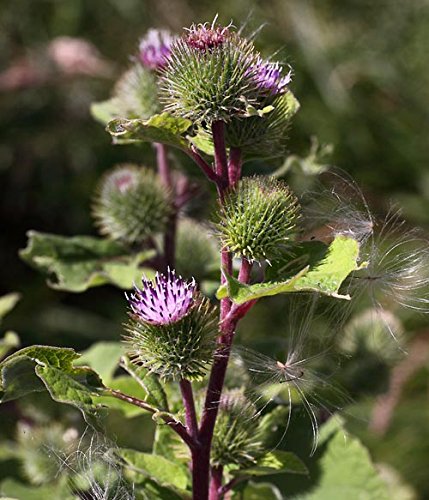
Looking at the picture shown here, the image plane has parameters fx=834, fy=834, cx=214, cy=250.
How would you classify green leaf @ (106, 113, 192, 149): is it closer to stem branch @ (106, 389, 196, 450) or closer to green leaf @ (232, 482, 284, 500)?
stem branch @ (106, 389, 196, 450)

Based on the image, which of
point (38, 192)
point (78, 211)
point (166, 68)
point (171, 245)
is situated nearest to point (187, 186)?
point (171, 245)

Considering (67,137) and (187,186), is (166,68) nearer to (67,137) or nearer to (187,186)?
(187,186)

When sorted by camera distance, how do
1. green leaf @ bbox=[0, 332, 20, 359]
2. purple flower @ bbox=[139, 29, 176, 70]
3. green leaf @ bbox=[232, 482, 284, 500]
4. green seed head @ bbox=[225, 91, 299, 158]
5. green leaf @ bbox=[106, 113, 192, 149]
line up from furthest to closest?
purple flower @ bbox=[139, 29, 176, 70]
green leaf @ bbox=[0, 332, 20, 359]
green leaf @ bbox=[232, 482, 284, 500]
green seed head @ bbox=[225, 91, 299, 158]
green leaf @ bbox=[106, 113, 192, 149]

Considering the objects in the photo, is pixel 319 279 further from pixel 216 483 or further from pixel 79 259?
pixel 79 259

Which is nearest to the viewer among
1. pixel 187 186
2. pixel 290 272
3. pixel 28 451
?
pixel 290 272

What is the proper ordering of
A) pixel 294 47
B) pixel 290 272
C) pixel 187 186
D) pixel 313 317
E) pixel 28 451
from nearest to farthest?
pixel 290 272
pixel 313 317
pixel 28 451
pixel 187 186
pixel 294 47

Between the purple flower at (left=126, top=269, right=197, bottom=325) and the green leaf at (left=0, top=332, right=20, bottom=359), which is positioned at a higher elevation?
the purple flower at (left=126, top=269, right=197, bottom=325)

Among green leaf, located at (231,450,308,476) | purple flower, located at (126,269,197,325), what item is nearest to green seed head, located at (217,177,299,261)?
purple flower, located at (126,269,197,325)
